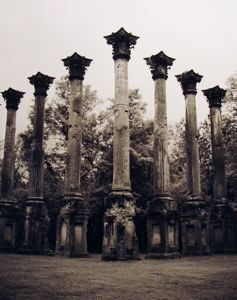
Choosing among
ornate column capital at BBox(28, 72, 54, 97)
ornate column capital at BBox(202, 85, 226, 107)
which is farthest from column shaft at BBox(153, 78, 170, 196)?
ornate column capital at BBox(28, 72, 54, 97)

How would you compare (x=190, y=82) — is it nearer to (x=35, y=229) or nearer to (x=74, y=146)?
(x=74, y=146)

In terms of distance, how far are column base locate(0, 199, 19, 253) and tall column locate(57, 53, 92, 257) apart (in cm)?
465

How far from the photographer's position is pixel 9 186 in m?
22.8

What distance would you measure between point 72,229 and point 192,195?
701 cm

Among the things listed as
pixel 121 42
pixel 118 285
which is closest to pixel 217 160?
pixel 121 42

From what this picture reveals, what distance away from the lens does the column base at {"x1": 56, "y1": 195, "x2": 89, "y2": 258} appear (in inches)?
696

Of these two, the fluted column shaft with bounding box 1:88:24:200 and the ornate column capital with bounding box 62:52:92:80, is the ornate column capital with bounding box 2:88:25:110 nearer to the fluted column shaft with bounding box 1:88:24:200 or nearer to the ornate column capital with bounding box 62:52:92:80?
the fluted column shaft with bounding box 1:88:24:200

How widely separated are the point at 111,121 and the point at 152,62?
1211 centimetres

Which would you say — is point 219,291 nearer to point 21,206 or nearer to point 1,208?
point 1,208

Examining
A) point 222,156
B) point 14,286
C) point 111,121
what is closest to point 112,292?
point 14,286

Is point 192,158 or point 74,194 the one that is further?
point 192,158

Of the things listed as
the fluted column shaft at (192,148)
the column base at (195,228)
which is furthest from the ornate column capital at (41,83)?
the column base at (195,228)

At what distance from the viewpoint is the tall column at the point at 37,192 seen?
20.2 meters

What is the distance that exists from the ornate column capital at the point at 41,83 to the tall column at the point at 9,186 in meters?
2.22
